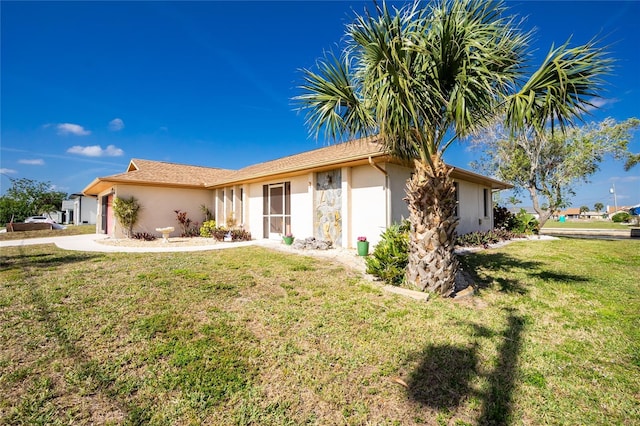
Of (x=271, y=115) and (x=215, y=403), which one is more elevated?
(x=271, y=115)

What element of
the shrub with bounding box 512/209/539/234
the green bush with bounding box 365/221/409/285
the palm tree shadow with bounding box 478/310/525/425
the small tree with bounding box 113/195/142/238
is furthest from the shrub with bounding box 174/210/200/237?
the shrub with bounding box 512/209/539/234

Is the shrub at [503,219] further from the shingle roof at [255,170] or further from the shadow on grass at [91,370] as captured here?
the shadow on grass at [91,370]

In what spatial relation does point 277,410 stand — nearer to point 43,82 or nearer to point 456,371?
point 456,371

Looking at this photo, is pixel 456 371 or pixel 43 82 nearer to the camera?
pixel 456 371

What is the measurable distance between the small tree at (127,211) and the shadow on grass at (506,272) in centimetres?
1584

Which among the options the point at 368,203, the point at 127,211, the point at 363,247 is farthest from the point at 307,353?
the point at 127,211

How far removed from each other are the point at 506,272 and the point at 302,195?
7.87 meters

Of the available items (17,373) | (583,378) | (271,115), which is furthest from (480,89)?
(271,115)

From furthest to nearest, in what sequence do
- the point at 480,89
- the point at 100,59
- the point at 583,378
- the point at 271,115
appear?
the point at 271,115
the point at 100,59
the point at 480,89
the point at 583,378

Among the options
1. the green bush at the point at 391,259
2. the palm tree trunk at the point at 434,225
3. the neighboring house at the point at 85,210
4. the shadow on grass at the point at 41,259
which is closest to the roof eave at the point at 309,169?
the green bush at the point at 391,259

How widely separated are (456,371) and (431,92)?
4143 millimetres

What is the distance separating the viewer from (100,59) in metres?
12.9

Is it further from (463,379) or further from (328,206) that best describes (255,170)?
(463,379)

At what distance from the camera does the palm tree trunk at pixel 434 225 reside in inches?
203
